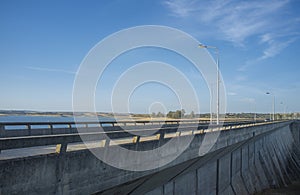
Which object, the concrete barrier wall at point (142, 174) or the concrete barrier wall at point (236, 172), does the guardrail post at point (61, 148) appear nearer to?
the concrete barrier wall at point (142, 174)

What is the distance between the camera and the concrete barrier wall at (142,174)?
14.3 ft

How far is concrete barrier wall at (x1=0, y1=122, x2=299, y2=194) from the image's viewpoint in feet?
14.3

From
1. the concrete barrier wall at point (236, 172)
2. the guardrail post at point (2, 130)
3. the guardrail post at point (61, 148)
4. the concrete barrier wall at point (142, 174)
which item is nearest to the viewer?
the concrete barrier wall at point (142, 174)

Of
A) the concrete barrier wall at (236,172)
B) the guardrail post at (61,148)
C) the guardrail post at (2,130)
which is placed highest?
the guardrail post at (61,148)

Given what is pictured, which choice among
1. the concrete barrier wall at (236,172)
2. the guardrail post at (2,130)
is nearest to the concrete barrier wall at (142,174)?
the concrete barrier wall at (236,172)

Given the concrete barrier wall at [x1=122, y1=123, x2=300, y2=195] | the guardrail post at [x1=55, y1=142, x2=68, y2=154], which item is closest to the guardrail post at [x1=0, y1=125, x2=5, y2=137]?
the concrete barrier wall at [x1=122, y1=123, x2=300, y2=195]

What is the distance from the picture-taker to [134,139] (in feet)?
24.3

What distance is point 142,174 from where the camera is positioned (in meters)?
7.56

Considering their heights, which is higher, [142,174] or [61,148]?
[61,148]

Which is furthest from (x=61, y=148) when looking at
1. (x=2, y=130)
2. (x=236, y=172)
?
(x=236, y=172)

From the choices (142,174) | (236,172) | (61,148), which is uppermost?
(61,148)

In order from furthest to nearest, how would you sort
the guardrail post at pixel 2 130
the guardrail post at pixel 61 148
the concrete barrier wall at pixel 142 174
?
the guardrail post at pixel 2 130, the guardrail post at pixel 61 148, the concrete barrier wall at pixel 142 174

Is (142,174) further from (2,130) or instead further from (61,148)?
(2,130)

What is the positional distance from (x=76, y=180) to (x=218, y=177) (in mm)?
15373
